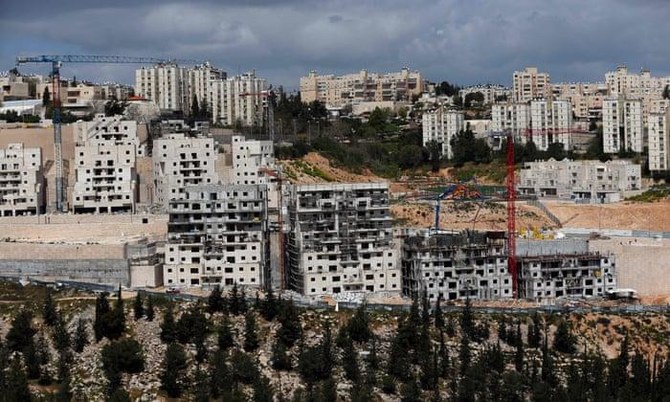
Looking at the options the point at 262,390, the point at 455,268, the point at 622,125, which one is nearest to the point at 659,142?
the point at 622,125

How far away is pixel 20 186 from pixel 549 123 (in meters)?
25.7

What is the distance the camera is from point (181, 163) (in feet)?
137

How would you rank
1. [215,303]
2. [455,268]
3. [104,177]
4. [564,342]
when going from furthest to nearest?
1. [104,177]
2. [455,268]
3. [564,342]
4. [215,303]

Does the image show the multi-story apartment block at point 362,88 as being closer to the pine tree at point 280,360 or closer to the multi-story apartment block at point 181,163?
the multi-story apartment block at point 181,163

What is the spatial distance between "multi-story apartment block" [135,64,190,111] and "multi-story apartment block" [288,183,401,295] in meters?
23.2

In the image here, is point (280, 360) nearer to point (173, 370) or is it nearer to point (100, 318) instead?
point (173, 370)

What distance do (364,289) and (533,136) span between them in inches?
1068

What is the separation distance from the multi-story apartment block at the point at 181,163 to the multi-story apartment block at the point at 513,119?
2121 cm

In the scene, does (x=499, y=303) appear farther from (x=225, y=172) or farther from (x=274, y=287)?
(x=225, y=172)

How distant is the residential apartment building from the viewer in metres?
41.1

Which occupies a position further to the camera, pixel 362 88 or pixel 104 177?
pixel 362 88

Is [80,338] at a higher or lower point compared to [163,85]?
lower

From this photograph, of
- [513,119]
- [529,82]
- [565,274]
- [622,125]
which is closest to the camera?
[565,274]

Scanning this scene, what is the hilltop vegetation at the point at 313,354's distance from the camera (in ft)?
93.9
